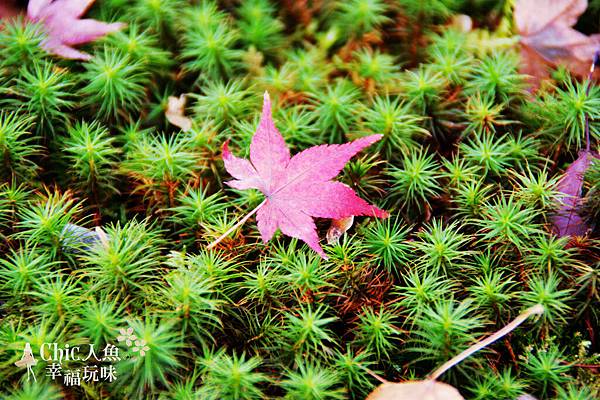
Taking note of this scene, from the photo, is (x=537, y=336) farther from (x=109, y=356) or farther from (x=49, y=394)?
(x=49, y=394)

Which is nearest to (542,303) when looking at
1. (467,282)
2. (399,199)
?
(467,282)

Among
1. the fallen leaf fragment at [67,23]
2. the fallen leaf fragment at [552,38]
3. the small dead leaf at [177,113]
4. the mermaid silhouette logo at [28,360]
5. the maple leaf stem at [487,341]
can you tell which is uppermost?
the fallen leaf fragment at [552,38]

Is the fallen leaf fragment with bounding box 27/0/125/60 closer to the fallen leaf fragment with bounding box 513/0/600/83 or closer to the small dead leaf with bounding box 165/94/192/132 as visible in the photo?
the small dead leaf with bounding box 165/94/192/132

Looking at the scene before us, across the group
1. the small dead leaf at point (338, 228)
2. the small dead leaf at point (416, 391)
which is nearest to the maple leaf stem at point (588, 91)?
the small dead leaf at point (338, 228)

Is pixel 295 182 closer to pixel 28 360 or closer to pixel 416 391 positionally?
pixel 416 391

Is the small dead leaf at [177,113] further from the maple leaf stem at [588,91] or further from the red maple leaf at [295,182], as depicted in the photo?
the maple leaf stem at [588,91]
